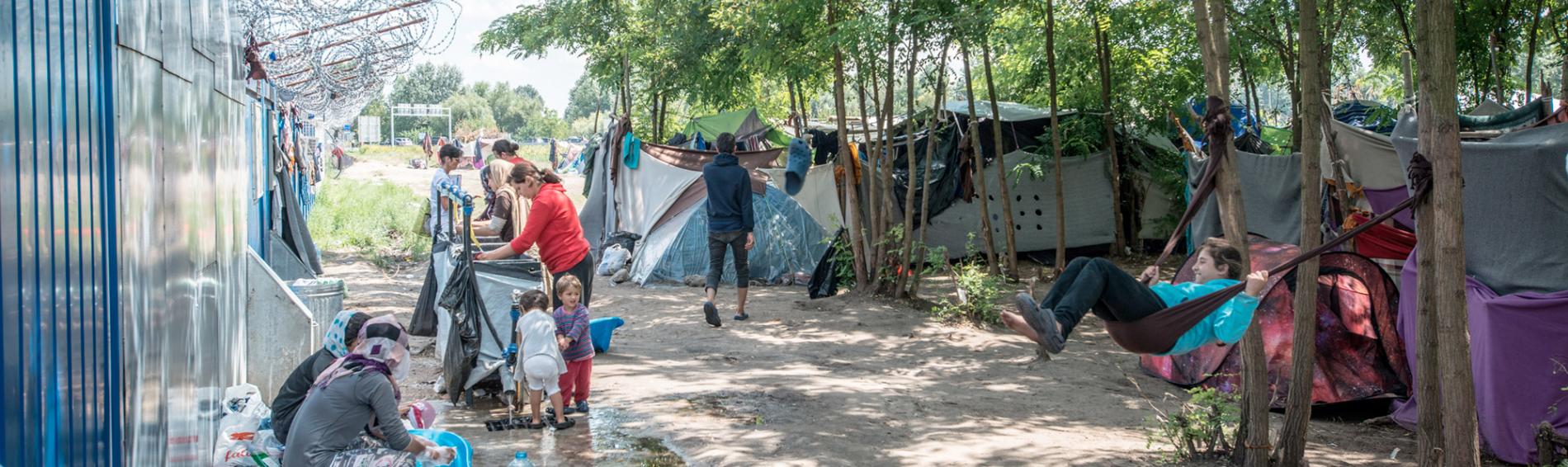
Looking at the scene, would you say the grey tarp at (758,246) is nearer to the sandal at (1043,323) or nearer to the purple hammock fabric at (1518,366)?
the purple hammock fabric at (1518,366)

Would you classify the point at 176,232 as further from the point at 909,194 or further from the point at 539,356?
the point at 909,194

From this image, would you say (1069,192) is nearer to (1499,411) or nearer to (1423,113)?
(1499,411)

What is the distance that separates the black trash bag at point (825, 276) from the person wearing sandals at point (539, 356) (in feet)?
19.0

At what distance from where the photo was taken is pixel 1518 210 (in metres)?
6.55

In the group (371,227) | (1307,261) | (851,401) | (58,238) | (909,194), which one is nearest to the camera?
(58,238)

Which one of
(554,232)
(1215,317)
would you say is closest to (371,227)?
(554,232)

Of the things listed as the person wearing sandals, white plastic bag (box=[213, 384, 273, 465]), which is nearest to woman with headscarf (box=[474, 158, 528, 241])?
the person wearing sandals

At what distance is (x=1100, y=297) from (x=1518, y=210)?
3203 mm

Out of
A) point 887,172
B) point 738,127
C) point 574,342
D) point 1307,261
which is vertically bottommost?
point 574,342

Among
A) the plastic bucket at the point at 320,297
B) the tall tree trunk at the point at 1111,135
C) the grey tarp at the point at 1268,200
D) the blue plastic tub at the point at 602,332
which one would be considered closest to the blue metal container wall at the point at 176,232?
the plastic bucket at the point at 320,297

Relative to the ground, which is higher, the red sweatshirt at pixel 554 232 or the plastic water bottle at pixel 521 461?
the red sweatshirt at pixel 554 232

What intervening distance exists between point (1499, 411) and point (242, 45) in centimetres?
836

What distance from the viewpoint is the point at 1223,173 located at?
557 centimetres

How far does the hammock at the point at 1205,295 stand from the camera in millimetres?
4965
